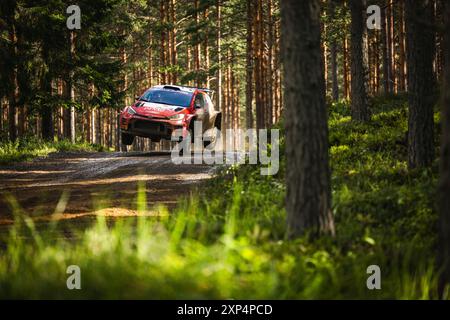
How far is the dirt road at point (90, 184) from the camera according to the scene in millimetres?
9395

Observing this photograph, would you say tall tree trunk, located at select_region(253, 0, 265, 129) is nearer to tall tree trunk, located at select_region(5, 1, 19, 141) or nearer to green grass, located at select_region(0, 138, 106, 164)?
green grass, located at select_region(0, 138, 106, 164)

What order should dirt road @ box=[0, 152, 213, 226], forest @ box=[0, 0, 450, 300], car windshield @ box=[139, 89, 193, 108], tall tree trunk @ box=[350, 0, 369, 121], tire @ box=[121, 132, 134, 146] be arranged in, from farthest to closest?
car windshield @ box=[139, 89, 193, 108], tire @ box=[121, 132, 134, 146], tall tree trunk @ box=[350, 0, 369, 121], dirt road @ box=[0, 152, 213, 226], forest @ box=[0, 0, 450, 300]

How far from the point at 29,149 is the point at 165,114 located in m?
5.15

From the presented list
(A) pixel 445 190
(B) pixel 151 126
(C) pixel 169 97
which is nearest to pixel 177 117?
(B) pixel 151 126

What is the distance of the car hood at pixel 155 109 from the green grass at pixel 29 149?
3.47 m

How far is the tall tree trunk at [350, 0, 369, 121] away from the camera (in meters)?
16.2

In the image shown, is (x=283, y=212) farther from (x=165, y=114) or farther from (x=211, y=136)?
(x=211, y=136)

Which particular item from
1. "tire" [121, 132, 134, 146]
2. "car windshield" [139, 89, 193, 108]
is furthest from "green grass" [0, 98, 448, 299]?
"car windshield" [139, 89, 193, 108]

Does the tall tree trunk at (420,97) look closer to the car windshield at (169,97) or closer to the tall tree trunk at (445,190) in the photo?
the tall tree trunk at (445,190)

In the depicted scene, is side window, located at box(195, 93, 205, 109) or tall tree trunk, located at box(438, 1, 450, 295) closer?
tall tree trunk, located at box(438, 1, 450, 295)

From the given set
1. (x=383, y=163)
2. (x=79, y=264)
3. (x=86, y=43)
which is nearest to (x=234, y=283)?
(x=79, y=264)

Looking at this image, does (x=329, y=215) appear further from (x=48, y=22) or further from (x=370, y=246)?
(x=48, y=22)

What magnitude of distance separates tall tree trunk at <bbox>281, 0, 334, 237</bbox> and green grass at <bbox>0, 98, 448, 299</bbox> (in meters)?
0.38

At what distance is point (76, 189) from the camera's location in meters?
11.3
